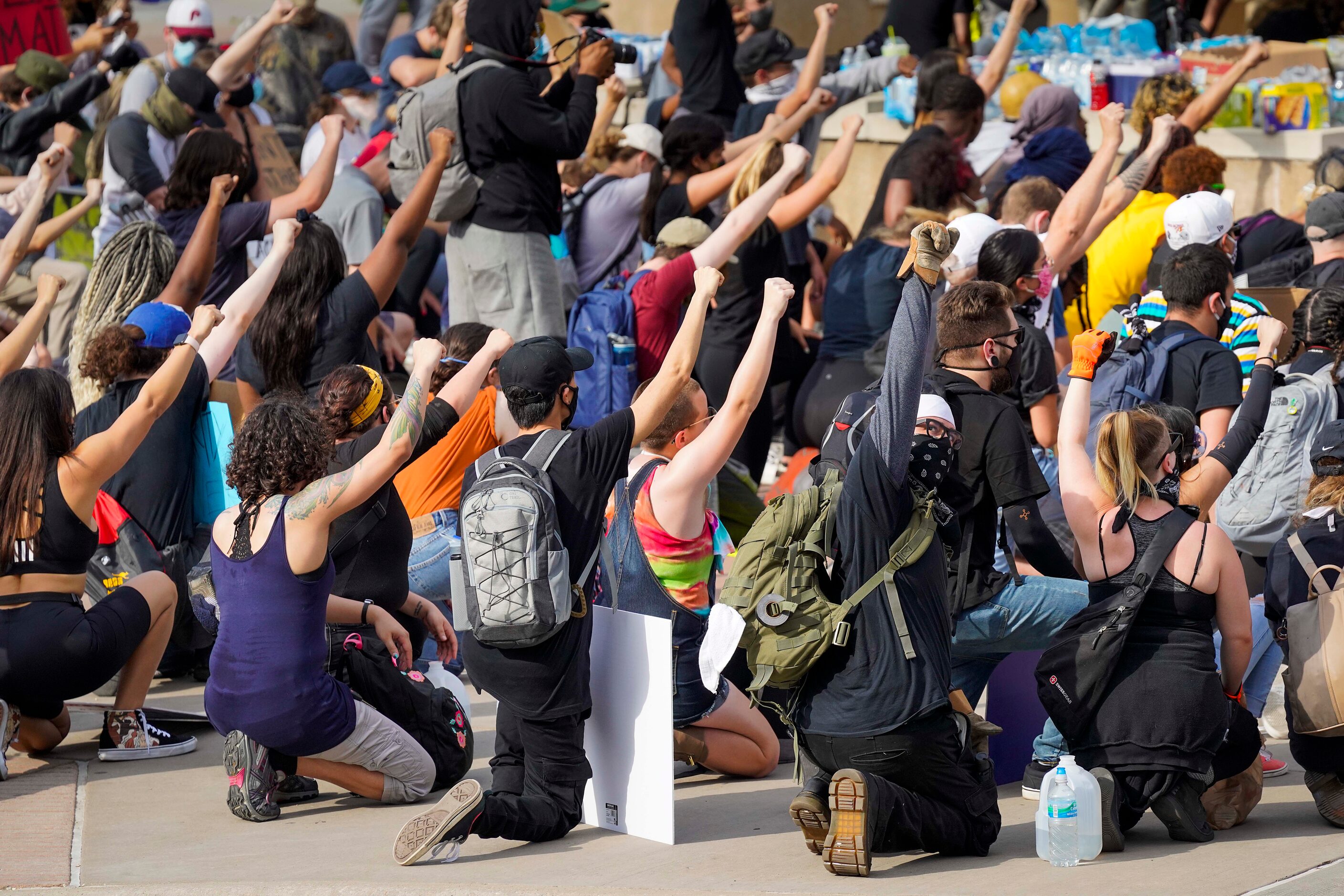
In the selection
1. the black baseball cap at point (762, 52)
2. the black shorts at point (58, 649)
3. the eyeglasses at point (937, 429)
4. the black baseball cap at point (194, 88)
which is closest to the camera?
the eyeglasses at point (937, 429)

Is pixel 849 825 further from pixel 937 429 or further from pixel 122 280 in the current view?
pixel 122 280

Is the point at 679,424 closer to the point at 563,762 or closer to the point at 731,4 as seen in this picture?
the point at 563,762

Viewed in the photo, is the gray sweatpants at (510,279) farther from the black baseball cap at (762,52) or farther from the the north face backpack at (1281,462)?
the black baseball cap at (762,52)

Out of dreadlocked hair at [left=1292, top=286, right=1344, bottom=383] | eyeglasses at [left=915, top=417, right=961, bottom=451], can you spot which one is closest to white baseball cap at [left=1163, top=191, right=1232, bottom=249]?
dreadlocked hair at [left=1292, top=286, right=1344, bottom=383]

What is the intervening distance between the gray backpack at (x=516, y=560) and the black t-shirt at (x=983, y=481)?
124 centimetres

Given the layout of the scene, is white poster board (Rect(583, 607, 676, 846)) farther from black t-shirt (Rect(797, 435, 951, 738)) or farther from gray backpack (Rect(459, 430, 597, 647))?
black t-shirt (Rect(797, 435, 951, 738))

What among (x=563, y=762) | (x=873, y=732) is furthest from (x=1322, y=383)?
(x=563, y=762)

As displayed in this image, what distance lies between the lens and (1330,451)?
5.16 m

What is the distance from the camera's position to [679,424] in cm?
557

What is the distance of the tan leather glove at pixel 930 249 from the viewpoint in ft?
14.3

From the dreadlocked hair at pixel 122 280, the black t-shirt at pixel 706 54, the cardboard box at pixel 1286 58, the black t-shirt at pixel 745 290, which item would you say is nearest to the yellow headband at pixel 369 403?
the dreadlocked hair at pixel 122 280

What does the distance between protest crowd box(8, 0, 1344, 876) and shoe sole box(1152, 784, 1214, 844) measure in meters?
0.02

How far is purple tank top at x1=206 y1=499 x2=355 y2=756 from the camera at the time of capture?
500 centimetres

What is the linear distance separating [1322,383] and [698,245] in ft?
9.68
